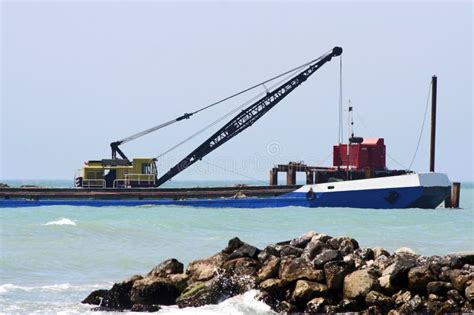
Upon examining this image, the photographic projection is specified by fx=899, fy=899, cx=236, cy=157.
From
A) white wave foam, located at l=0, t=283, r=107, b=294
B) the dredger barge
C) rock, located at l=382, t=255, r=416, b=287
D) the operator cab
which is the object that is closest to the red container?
the dredger barge

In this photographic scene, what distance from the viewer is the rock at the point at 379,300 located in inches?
664

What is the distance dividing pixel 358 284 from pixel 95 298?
566 centimetres

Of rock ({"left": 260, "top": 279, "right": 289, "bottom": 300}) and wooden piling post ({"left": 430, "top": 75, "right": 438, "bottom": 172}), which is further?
wooden piling post ({"left": 430, "top": 75, "right": 438, "bottom": 172})

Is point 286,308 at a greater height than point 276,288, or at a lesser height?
lesser

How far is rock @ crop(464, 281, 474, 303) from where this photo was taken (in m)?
16.2

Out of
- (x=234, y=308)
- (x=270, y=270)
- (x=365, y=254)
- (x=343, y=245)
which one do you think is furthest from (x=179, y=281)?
(x=365, y=254)

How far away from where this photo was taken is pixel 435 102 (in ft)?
182

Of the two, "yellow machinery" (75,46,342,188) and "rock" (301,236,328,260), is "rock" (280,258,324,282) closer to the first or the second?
"rock" (301,236,328,260)

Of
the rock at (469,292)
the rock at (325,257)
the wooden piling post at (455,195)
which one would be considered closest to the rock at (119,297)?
the rock at (325,257)

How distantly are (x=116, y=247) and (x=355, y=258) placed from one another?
1586cm

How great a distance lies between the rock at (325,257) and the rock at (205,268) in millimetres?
2291

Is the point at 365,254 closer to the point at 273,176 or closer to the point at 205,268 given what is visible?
the point at 205,268

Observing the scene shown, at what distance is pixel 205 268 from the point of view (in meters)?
19.5

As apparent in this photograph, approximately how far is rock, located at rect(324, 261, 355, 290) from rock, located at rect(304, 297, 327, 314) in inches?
16.3
